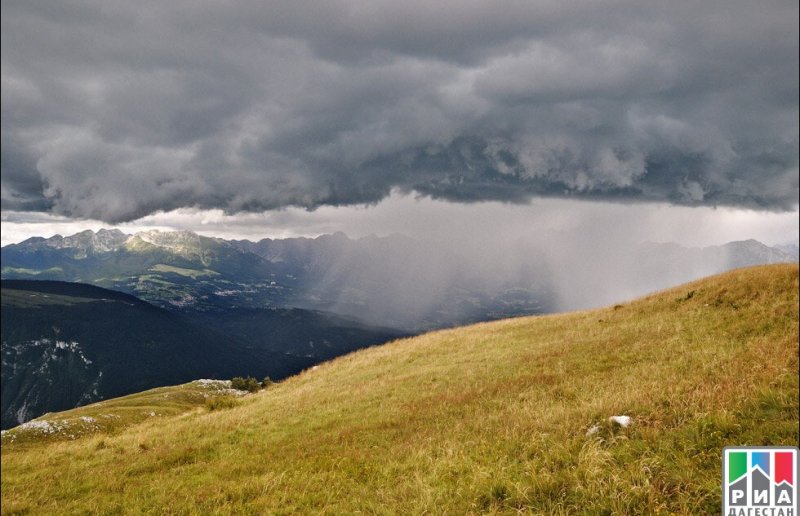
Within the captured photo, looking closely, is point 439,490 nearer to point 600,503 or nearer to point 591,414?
point 600,503

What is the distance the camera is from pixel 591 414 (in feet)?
42.3

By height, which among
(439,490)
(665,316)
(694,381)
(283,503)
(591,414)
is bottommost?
(283,503)

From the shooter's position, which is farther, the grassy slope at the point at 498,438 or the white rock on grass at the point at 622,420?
the white rock on grass at the point at 622,420

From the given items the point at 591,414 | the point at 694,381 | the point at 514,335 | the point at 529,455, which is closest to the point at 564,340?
the point at 514,335

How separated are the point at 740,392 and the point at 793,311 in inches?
484

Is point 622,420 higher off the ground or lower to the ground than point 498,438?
higher

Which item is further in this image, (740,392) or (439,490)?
(740,392)

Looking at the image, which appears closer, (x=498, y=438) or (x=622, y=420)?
(x=622, y=420)

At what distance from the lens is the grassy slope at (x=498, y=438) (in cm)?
916

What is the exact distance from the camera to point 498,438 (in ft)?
40.5

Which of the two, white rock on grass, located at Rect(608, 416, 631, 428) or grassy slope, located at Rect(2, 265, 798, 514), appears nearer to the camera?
grassy slope, located at Rect(2, 265, 798, 514)

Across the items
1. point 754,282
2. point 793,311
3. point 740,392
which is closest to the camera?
point 740,392

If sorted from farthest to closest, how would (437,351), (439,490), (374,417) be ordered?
(437,351) → (374,417) → (439,490)

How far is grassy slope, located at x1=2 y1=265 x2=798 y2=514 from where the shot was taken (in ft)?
30.1
